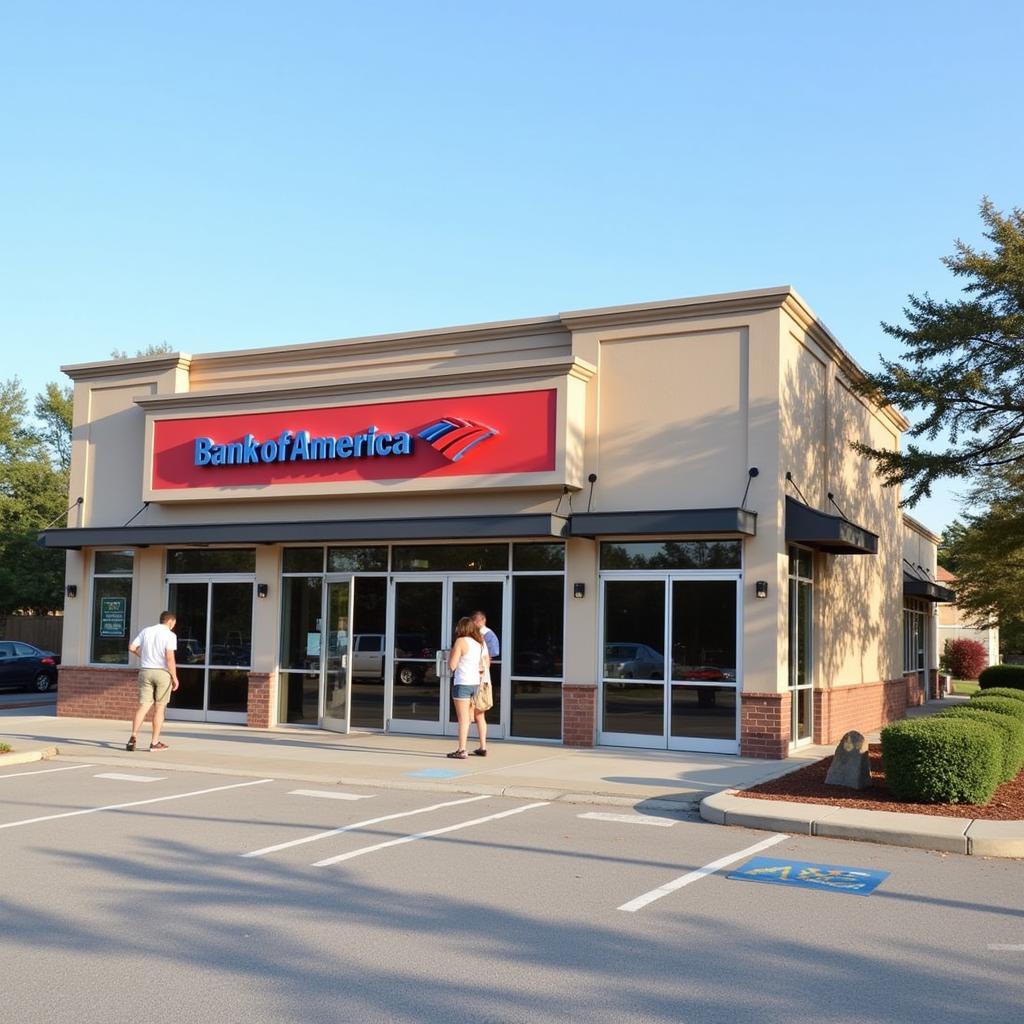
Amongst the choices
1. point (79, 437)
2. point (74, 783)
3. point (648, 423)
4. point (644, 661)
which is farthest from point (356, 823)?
point (79, 437)

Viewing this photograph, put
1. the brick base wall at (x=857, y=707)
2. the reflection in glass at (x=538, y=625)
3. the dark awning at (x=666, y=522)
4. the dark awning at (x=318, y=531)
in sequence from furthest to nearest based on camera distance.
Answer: the brick base wall at (x=857, y=707) < the reflection in glass at (x=538, y=625) < the dark awning at (x=318, y=531) < the dark awning at (x=666, y=522)

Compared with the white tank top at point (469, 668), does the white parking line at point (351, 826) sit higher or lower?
lower

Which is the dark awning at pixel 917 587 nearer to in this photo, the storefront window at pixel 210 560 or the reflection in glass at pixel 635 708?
the reflection in glass at pixel 635 708

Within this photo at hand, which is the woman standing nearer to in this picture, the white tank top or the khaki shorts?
the white tank top

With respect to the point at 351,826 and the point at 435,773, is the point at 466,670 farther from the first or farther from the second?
the point at 351,826

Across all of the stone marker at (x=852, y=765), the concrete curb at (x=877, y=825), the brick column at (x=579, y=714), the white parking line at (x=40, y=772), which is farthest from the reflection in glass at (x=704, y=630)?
the white parking line at (x=40, y=772)

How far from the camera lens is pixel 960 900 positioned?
7793 mm

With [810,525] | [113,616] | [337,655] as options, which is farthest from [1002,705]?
[113,616]

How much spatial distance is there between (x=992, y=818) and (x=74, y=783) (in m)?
9.48

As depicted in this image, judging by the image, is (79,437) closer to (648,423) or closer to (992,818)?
(648,423)

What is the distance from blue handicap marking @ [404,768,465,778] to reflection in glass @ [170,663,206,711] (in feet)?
24.1

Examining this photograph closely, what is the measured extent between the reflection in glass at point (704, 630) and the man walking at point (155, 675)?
6.88 metres

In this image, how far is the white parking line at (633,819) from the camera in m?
10.8

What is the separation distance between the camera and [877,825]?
10000 mm
